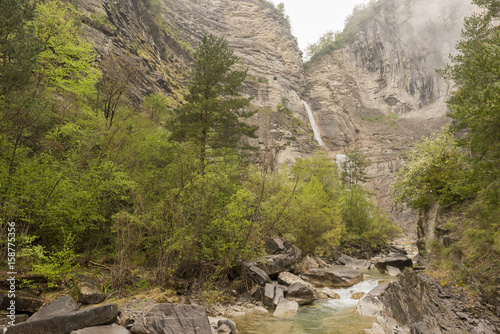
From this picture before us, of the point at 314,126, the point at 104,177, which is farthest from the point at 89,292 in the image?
the point at 314,126

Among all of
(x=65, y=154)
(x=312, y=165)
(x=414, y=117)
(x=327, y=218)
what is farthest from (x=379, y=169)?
(x=65, y=154)

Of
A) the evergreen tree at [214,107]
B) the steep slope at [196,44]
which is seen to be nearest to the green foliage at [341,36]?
the steep slope at [196,44]

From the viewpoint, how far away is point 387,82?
242 feet

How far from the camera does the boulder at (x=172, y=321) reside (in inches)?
261

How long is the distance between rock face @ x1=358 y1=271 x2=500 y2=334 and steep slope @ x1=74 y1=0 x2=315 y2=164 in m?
8.12

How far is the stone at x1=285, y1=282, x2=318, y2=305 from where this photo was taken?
11.9 m

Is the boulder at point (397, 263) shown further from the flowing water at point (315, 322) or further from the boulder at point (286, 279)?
the flowing water at point (315, 322)

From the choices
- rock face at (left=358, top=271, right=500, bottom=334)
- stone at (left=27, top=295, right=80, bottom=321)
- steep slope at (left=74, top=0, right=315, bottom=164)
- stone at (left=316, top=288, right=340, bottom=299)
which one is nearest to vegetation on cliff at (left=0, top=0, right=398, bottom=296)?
stone at (left=27, top=295, right=80, bottom=321)

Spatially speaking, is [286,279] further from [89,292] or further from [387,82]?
[387,82]

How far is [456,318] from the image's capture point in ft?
26.0

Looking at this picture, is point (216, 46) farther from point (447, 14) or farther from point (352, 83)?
point (447, 14)

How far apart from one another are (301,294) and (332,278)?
4.32 metres

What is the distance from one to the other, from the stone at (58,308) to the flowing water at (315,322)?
4847 mm

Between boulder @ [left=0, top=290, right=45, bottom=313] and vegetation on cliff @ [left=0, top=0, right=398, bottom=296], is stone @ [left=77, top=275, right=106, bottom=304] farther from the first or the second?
boulder @ [left=0, top=290, right=45, bottom=313]
